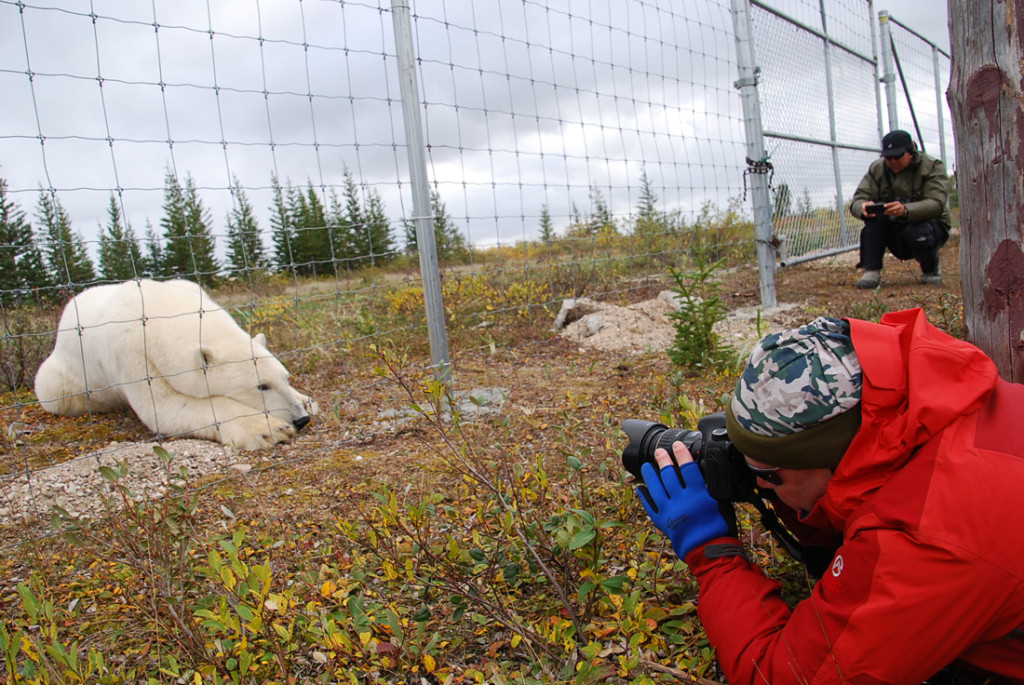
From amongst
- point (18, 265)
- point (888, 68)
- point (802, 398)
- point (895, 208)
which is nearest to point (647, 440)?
point (802, 398)

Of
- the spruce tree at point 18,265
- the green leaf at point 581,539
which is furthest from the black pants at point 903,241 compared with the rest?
the spruce tree at point 18,265

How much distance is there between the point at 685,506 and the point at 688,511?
0.04 ft

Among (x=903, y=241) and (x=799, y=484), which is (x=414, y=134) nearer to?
(x=799, y=484)

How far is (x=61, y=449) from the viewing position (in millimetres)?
3387

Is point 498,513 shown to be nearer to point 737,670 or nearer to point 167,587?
point 737,670

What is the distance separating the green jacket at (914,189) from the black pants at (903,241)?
127 mm

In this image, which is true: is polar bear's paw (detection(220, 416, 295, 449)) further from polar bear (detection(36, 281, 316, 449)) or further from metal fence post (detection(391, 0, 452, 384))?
metal fence post (detection(391, 0, 452, 384))

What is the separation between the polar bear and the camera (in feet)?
11.5

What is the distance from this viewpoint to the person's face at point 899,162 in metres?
5.97

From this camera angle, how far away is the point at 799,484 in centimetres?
121

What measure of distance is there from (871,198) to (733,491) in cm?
630

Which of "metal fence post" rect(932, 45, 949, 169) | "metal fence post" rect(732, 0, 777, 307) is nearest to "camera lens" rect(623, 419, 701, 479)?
"metal fence post" rect(732, 0, 777, 307)

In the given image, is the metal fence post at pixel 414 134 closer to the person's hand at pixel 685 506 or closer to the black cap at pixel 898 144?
the person's hand at pixel 685 506

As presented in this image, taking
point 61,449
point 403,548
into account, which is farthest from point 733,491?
point 61,449
